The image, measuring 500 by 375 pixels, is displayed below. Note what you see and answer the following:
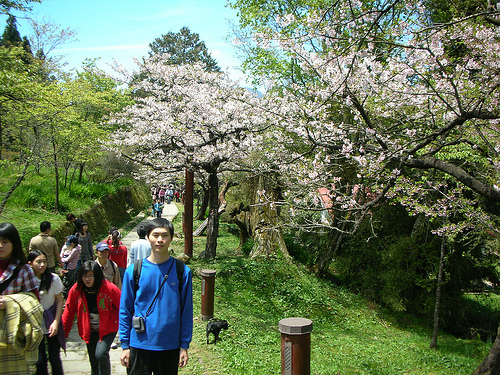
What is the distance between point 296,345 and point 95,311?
221 cm

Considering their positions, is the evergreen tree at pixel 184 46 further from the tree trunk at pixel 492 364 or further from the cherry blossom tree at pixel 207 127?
→ the tree trunk at pixel 492 364

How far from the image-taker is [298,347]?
437 centimetres

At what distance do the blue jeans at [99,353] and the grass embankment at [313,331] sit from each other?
152cm

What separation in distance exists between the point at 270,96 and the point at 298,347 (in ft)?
29.9

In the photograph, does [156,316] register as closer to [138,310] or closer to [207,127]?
[138,310]

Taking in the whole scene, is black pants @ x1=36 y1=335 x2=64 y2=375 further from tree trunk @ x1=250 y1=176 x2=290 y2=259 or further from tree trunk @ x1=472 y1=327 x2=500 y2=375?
tree trunk @ x1=250 y1=176 x2=290 y2=259

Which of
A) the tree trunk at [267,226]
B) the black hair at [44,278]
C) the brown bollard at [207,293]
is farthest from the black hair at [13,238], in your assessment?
the tree trunk at [267,226]

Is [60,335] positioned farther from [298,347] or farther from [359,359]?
[359,359]

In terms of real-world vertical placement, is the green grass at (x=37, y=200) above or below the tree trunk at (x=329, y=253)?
above

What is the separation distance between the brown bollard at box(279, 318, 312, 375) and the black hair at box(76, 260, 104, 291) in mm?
2056

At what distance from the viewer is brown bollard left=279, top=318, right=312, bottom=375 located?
4355mm

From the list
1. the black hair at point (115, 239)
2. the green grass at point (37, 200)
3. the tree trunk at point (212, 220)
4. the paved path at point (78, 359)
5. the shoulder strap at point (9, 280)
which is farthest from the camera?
the tree trunk at point (212, 220)

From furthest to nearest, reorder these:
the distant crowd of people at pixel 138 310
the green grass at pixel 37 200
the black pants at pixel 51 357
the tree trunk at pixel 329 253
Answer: the tree trunk at pixel 329 253
the green grass at pixel 37 200
the black pants at pixel 51 357
the distant crowd of people at pixel 138 310

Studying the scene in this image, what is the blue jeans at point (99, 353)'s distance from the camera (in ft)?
12.6
